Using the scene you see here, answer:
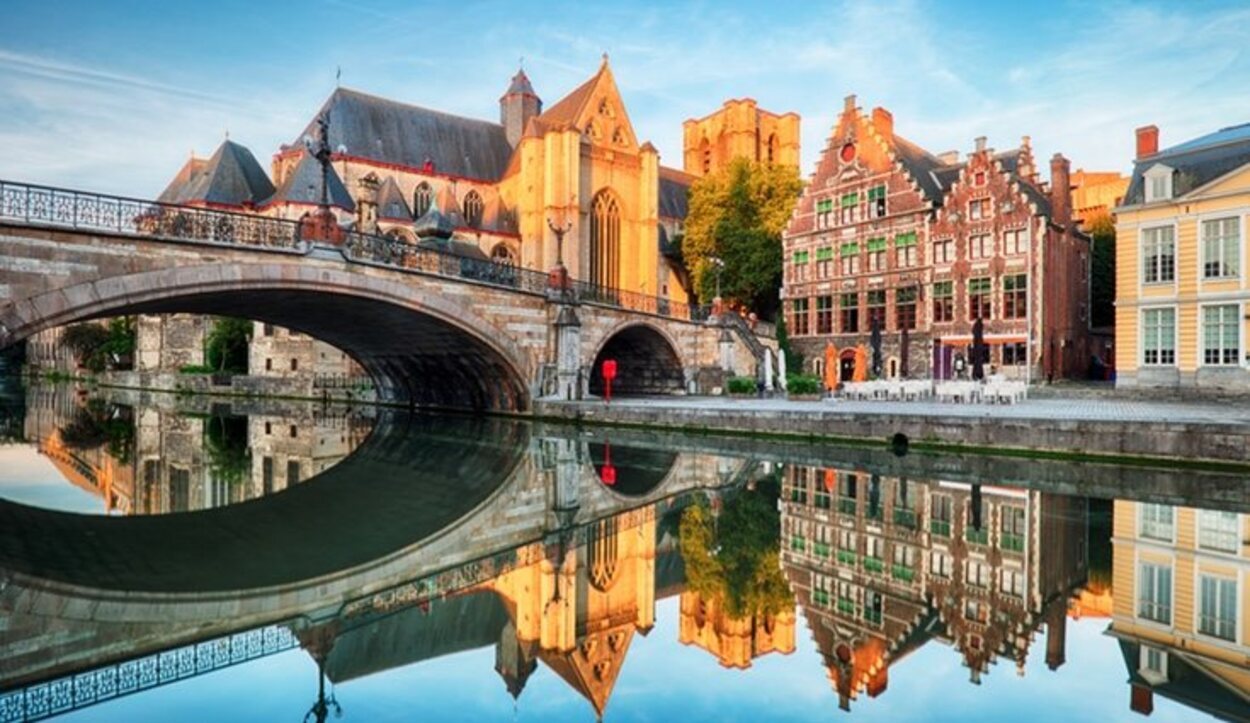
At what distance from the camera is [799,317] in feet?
125

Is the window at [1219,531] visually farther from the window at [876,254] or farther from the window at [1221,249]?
the window at [876,254]

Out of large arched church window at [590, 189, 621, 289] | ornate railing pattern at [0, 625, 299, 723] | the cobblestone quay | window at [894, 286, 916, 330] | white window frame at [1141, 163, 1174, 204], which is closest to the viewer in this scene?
ornate railing pattern at [0, 625, 299, 723]

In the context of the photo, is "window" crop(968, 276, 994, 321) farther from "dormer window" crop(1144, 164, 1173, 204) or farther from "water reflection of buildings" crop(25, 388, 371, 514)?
"water reflection of buildings" crop(25, 388, 371, 514)

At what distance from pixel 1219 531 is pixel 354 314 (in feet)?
64.4

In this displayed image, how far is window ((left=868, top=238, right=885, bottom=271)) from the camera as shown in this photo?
115 ft

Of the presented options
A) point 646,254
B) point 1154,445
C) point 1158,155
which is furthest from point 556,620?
Answer: point 646,254

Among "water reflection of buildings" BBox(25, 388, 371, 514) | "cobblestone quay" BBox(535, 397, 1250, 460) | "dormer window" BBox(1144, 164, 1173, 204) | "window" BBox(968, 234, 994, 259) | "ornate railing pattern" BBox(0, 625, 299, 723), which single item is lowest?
"ornate railing pattern" BBox(0, 625, 299, 723)

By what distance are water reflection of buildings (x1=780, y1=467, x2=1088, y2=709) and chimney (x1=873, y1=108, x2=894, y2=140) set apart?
27.4 meters

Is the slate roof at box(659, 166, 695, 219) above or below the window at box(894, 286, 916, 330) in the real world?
above

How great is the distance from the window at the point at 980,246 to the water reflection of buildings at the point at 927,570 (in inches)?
882

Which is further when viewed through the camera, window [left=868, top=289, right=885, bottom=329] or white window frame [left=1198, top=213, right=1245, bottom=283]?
window [left=868, top=289, right=885, bottom=329]

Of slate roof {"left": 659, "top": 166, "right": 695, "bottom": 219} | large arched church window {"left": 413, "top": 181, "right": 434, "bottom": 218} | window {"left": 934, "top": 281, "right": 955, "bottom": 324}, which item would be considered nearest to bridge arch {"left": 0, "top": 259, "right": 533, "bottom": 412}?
large arched church window {"left": 413, "top": 181, "right": 434, "bottom": 218}

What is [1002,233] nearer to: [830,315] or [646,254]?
[830,315]

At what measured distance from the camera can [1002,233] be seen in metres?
30.8
